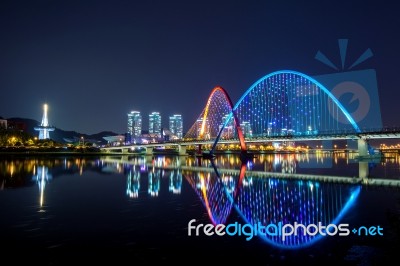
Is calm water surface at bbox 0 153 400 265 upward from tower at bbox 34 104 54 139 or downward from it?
downward

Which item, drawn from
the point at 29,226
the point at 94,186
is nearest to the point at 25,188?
the point at 94,186

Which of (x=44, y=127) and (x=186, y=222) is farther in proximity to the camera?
(x=44, y=127)

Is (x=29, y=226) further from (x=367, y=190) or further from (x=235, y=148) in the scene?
(x=235, y=148)

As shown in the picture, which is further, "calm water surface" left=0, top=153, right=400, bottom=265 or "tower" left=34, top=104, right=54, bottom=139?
"tower" left=34, top=104, right=54, bottom=139

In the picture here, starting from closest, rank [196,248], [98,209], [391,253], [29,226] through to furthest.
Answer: [391,253] < [196,248] < [29,226] < [98,209]

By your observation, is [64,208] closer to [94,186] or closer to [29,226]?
[29,226]

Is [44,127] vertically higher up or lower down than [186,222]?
higher up

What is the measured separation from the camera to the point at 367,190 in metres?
24.5

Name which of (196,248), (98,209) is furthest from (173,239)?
(98,209)

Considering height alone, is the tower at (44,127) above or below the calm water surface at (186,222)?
above

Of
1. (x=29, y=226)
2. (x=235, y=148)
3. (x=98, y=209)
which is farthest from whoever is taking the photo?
(x=235, y=148)

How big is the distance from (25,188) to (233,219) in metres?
16.3

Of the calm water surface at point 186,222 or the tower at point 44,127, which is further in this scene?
the tower at point 44,127

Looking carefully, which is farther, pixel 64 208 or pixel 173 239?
pixel 64 208
